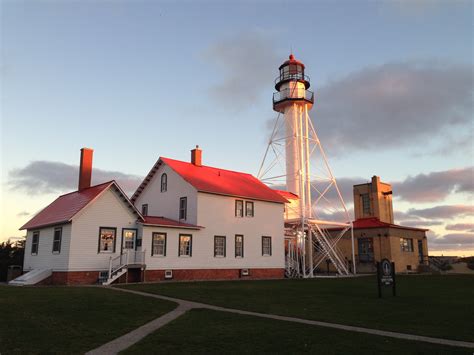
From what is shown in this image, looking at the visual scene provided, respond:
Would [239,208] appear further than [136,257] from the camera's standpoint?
Yes

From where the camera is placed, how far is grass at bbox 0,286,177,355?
970cm

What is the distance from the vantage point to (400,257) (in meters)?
46.1

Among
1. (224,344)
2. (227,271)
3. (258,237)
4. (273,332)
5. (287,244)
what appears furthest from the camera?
(287,244)

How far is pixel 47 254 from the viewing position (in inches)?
1123

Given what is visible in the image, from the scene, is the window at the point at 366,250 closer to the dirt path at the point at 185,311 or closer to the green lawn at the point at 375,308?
the green lawn at the point at 375,308

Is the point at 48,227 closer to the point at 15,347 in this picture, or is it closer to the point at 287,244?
the point at 15,347

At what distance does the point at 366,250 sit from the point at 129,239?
2795cm

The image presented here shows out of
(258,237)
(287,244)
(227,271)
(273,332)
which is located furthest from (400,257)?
(273,332)

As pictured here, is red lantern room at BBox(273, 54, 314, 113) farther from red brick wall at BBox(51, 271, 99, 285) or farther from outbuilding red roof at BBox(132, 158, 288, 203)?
red brick wall at BBox(51, 271, 99, 285)

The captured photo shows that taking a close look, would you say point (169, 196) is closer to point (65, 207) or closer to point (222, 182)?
point (222, 182)

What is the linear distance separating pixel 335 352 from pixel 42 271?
2309 cm

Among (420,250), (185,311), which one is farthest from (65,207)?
(420,250)

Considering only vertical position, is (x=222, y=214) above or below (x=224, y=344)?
above

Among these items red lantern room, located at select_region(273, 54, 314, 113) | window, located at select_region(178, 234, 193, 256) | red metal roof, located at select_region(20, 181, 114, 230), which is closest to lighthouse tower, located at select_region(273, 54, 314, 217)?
red lantern room, located at select_region(273, 54, 314, 113)
